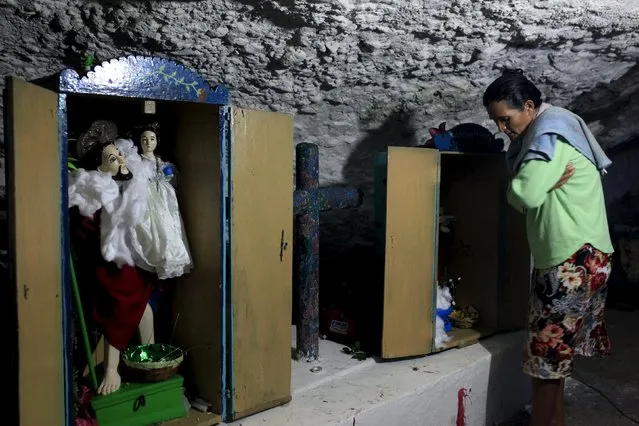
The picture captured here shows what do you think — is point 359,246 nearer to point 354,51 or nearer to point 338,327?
point 338,327

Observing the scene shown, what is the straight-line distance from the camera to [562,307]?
221 centimetres

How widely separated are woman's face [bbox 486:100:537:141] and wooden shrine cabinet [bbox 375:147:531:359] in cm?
31

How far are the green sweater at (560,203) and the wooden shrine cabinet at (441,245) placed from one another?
44cm

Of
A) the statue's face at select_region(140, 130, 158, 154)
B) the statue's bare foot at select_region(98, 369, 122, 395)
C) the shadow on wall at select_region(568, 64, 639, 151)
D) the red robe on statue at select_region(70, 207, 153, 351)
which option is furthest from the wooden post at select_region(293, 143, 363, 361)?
the shadow on wall at select_region(568, 64, 639, 151)

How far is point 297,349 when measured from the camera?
2502 millimetres

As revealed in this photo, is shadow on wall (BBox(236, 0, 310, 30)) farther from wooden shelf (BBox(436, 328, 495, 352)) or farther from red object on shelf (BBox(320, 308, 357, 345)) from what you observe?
wooden shelf (BBox(436, 328, 495, 352))

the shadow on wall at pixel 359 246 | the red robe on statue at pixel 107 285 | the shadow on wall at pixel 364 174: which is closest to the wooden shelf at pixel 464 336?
Answer: the shadow on wall at pixel 359 246

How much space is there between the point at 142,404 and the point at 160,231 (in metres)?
0.51

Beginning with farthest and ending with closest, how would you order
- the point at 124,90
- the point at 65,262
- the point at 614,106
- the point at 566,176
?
the point at 614,106 → the point at 566,176 → the point at 124,90 → the point at 65,262

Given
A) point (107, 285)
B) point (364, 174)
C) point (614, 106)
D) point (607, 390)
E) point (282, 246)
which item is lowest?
point (607, 390)

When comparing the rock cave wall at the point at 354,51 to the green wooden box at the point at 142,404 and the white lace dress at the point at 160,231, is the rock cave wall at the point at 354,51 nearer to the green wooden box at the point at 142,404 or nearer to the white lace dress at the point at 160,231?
the white lace dress at the point at 160,231

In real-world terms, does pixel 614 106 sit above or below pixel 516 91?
above

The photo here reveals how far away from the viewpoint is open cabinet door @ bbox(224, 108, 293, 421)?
6.28ft

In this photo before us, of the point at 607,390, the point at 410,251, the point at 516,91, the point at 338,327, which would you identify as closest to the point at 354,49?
the point at 516,91
